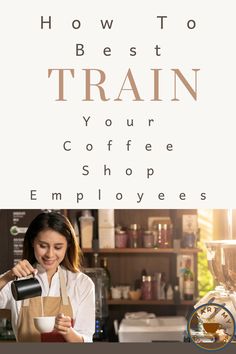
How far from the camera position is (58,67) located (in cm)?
198

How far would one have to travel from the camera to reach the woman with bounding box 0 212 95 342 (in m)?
2.31

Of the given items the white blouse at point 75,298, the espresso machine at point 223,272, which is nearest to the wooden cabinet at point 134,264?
the white blouse at point 75,298

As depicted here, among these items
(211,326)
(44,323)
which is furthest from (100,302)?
(211,326)

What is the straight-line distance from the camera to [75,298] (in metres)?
2.39

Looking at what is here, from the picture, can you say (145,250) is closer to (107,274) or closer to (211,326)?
(107,274)

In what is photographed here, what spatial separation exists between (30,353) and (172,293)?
2.34m

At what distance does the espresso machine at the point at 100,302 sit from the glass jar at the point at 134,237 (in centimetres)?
23

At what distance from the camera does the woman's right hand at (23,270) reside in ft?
7.15

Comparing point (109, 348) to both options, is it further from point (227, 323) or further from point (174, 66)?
point (174, 66)

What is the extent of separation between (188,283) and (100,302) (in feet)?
1.76

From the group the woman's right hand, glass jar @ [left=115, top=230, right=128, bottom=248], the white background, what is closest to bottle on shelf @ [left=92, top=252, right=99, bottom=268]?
glass jar @ [left=115, top=230, right=128, bottom=248]

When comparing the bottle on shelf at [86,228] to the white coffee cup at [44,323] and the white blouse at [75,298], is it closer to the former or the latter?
the white blouse at [75,298]

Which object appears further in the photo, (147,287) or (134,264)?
(134,264)

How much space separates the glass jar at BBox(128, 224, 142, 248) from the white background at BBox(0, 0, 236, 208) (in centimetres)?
208
